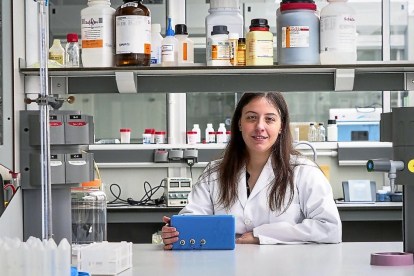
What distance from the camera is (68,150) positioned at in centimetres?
203

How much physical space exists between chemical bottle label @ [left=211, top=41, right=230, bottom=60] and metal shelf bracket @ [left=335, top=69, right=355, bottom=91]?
12.9 inches

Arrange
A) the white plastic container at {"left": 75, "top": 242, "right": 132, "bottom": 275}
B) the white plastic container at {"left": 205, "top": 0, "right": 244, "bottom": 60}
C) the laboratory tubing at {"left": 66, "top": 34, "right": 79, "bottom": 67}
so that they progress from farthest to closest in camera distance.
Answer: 1. the laboratory tubing at {"left": 66, "top": 34, "right": 79, "bottom": 67}
2. the white plastic container at {"left": 205, "top": 0, "right": 244, "bottom": 60}
3. the white plastic container at {"left": 75, "top": 242, "right": 132, "bottom": 275}

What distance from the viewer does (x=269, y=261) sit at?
1970 millimetres

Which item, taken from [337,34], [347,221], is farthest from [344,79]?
[347,221]

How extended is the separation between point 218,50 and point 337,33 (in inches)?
13.7

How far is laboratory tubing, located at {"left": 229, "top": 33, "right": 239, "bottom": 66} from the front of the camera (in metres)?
2.00

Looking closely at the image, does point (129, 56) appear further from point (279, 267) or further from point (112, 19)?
point (279, 267)

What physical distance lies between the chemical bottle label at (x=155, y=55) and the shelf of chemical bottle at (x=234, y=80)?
4 centimetres

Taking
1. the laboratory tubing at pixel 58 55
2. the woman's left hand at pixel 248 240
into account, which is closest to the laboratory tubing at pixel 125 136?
the woman's left hand at pixel 248 240

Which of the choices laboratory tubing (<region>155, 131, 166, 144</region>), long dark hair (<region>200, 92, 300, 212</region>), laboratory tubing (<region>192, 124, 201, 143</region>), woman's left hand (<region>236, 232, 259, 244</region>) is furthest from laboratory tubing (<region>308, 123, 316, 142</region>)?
woman's left hand (<region>236, 232, 259, 244</region>)

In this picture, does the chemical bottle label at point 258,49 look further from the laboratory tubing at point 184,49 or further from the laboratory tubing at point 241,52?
the laboratory tubing at point 184,49

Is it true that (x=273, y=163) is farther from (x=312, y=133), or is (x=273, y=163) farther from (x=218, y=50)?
(x=312, y=133)

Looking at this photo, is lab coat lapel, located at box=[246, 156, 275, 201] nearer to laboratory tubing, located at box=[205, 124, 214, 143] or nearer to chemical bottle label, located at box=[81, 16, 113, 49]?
chemical bottle label, located at box=[81, 16, 113, 49]

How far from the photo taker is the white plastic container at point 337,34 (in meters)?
1.93
